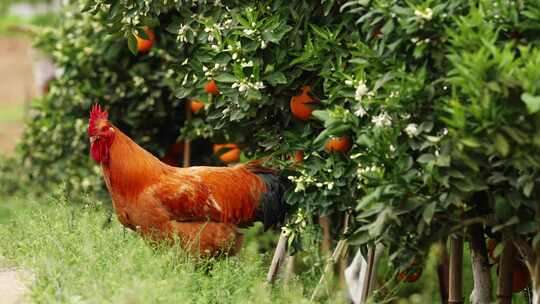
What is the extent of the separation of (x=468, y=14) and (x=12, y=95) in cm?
1936

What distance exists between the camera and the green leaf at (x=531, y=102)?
4.75 m

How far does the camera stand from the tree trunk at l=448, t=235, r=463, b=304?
6.60m

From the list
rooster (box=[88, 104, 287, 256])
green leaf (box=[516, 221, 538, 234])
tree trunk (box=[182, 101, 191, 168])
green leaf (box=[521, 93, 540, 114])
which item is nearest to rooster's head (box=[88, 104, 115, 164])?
rooster (box=[88, 104, 287, 256])

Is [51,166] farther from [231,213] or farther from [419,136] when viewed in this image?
[419,136]

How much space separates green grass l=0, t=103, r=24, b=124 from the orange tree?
1259 centimetres

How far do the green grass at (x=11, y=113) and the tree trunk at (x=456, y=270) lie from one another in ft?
43.5

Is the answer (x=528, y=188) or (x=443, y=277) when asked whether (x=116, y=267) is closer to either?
(x=528, y=188)

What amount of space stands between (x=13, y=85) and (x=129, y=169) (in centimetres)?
1839

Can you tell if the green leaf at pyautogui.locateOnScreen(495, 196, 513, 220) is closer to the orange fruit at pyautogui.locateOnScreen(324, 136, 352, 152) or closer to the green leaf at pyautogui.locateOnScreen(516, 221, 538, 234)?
the green leaf at pyautogui.locateOnScreen(516, 221, 538, 234)

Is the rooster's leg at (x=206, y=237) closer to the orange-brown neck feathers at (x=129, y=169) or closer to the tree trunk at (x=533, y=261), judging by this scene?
the orange-brown neck feathers at (x=129, y=169)

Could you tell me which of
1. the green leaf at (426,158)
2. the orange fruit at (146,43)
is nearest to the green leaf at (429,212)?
Answer: the green leaf at (426,158)

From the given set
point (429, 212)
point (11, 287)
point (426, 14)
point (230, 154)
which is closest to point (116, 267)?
point (11, 287)

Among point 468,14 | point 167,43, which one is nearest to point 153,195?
point 468,14

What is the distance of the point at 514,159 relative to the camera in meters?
5.04
